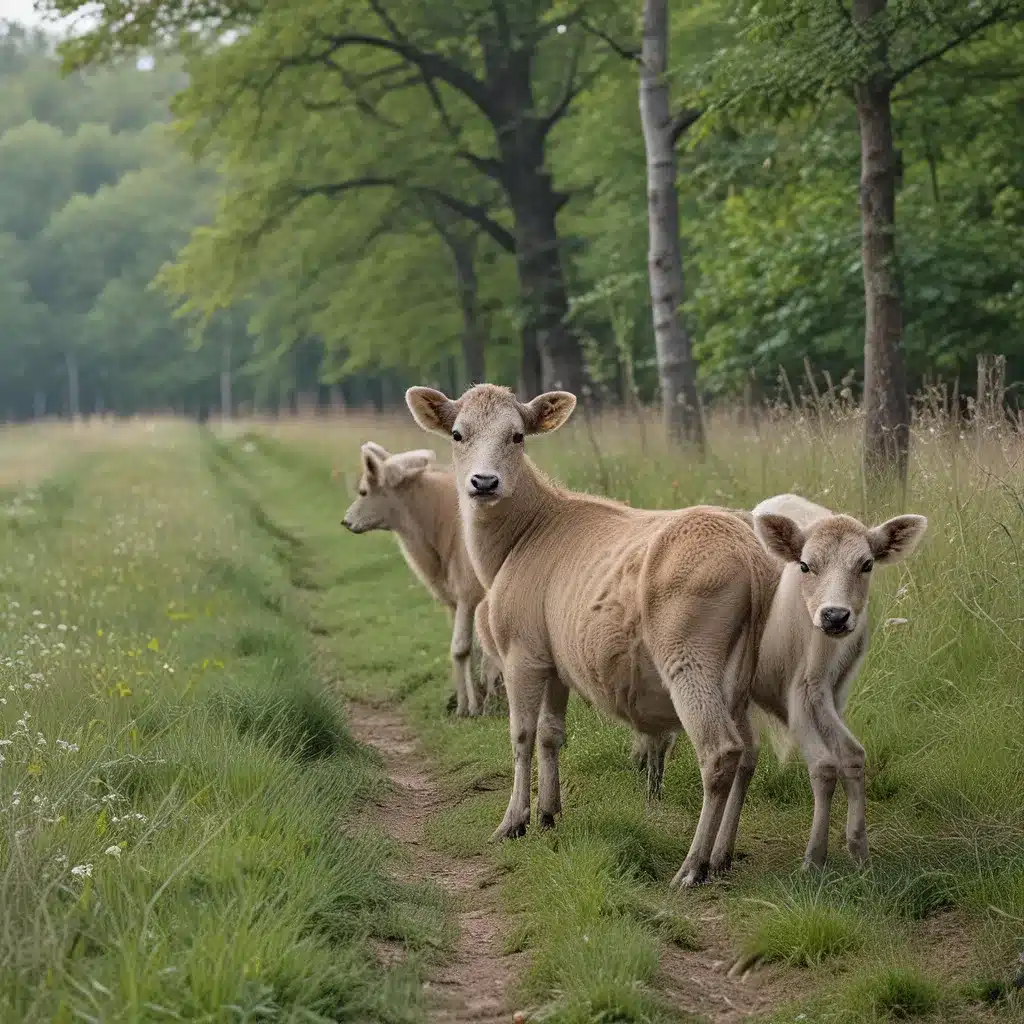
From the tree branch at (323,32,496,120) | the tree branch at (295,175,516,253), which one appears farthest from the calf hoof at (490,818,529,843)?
the tree branch at (295,175,516,253)

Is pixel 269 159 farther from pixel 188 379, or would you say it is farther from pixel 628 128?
pixel 188 379

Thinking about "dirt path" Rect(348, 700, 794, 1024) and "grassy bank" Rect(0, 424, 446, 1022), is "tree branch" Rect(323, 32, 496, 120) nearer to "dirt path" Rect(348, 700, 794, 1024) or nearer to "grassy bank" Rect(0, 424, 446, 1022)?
"grassy bank" Rect(0, 424, 446, 1022)

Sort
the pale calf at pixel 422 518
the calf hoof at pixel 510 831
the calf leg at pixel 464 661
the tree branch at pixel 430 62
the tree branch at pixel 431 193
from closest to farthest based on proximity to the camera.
Result: the calf hoof at pixel 510 831 → the calf leg at pixel 464 661 → the pale calf at pixel 422 518 → the tree branch at pixel 430 62 → the tree branch at pixel 431 193

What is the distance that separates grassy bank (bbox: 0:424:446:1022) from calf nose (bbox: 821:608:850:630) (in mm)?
1977

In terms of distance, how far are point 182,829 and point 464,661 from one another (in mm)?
4569

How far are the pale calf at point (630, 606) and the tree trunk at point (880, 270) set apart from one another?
11.4 ft

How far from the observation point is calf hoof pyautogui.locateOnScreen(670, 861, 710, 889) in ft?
19.2

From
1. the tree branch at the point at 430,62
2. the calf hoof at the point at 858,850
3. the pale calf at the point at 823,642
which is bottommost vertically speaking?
the calf hoof at the point at 858,850

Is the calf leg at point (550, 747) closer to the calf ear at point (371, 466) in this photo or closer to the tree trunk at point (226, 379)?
the calf ear at point (371, 466)

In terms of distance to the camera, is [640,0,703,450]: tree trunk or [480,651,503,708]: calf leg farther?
[640,0,703,450]: tree trunk

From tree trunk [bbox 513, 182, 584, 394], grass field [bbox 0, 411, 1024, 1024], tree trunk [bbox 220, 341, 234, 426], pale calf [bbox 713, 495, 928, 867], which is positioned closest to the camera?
grass field [bbox 0, 411, 1024, 1024]

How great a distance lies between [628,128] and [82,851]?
22.2 m

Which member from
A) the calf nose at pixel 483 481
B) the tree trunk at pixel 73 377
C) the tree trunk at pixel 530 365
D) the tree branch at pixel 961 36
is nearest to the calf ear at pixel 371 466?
the calf nose at pixel 483 481

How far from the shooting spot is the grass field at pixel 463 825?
4.47 meters
